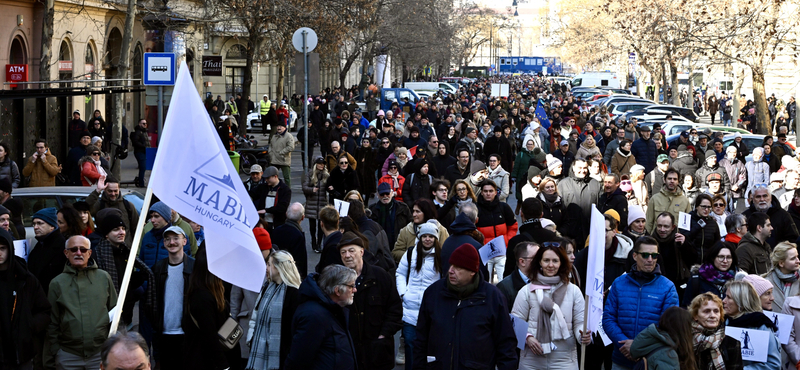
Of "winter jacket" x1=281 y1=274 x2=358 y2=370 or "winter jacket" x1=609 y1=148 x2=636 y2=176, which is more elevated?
"winter jacket" x1=609 y1=148 x2=636 y2=176

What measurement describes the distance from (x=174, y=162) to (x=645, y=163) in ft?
45.9

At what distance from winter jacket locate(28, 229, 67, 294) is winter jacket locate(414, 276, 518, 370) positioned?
3.51 metres

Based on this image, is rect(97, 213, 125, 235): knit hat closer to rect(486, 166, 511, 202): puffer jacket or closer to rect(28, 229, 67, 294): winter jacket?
rect(28, 229, 67, 294): winter jacket

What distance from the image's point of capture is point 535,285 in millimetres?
6680

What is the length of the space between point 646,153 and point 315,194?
7005mm

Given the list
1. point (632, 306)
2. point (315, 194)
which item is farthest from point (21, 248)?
point (315, 194)

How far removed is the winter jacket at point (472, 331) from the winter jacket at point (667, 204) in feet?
19.2

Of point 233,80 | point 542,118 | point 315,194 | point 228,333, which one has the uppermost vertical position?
point 233,80

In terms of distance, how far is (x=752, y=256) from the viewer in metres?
8.85

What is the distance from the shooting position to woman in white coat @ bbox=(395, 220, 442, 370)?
25.4ft

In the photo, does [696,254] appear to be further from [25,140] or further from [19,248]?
[25,140]

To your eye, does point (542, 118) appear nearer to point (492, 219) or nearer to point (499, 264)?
point (492, 219)

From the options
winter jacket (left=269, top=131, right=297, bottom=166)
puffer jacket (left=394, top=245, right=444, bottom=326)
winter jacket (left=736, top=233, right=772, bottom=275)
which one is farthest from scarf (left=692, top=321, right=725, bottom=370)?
winter jacket (left=269, top=131, right=297, bottom=166)

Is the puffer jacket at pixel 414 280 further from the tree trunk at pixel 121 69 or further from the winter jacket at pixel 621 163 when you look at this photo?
the tree trunk at pixel 121 69
